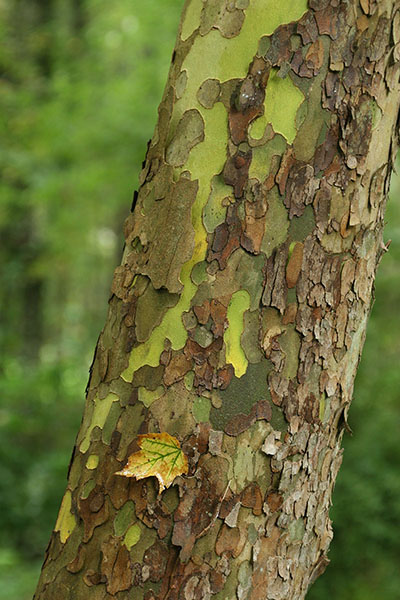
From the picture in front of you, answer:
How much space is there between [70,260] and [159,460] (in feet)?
24.9

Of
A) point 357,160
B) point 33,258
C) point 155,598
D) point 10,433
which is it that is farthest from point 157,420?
point 33,258

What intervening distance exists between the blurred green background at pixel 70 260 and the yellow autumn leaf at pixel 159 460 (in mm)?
2918

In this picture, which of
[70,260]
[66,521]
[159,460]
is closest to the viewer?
[159,460]

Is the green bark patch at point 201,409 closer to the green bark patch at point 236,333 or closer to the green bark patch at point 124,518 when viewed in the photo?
the green bark patch at point 236,333

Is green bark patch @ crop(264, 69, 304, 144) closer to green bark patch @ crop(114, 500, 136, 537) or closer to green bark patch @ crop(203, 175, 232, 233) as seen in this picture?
green bark patch @ crop(203, 175, 232, 233)

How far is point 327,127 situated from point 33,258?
7.11 metres

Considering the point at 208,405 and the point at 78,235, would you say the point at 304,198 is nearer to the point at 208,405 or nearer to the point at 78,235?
the point at 208,405

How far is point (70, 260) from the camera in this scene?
27.7 feet

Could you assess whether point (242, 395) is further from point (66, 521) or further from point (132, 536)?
point (66, 521)

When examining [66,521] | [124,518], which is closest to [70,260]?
[66,521]

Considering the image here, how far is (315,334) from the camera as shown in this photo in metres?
1.11

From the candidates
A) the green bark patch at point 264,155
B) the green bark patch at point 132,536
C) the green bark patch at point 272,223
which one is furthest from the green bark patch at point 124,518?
the green bark patch at point 264,155

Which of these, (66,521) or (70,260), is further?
(70,260)

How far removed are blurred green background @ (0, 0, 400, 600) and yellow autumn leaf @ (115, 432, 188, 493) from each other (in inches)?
115
